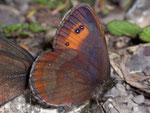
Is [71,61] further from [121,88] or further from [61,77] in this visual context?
[121,88]

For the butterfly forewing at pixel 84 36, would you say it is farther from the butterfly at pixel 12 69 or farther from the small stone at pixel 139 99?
the small stone at pixel 139 99

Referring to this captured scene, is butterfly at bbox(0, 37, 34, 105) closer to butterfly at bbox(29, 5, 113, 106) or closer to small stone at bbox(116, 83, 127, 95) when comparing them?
butterfly at bbox(29, 5, 113, 106)

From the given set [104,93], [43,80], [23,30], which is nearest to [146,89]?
[104,93]

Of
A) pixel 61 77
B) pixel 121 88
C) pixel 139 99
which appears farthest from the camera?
pixel 121 88

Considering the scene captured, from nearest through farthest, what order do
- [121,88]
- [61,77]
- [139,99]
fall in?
1. [61,77]
2. [139,99]
3. [121,88]

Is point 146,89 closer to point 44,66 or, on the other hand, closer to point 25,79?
point 44,66

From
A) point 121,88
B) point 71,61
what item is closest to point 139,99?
point 121,88
